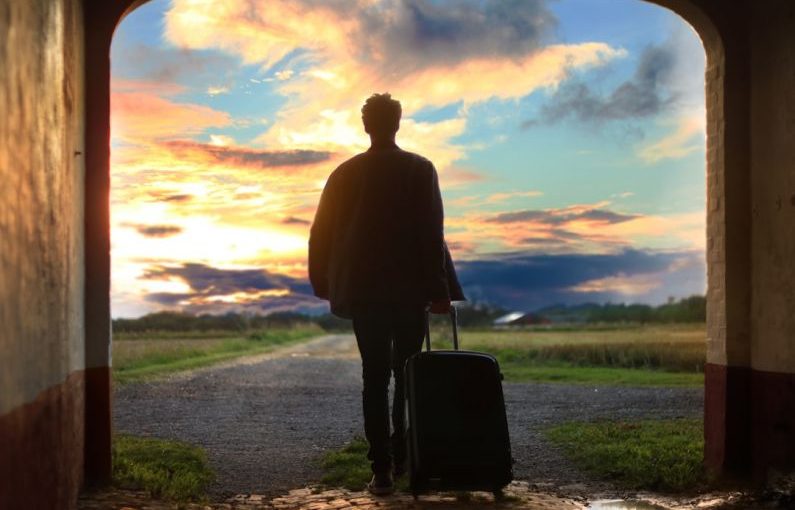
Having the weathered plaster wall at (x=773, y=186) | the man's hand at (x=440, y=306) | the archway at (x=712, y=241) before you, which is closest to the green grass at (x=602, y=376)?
the archway at (x=712, y=241)

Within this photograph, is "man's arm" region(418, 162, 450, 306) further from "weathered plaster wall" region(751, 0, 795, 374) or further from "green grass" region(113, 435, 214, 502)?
"weathered plaster wall" region(751, 0, 795, 374)

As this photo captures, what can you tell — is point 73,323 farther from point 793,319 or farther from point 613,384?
point 613,384

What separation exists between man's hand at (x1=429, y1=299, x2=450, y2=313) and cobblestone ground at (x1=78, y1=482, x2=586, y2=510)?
3.72ft

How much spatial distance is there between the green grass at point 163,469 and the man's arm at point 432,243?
2.17 m

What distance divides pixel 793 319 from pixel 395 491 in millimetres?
2803

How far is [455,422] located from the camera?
5.38 meters

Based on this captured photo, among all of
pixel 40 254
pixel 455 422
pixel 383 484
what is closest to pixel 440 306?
pixel 455 422

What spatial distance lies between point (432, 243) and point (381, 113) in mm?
877

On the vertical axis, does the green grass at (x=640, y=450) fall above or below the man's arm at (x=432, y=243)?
below

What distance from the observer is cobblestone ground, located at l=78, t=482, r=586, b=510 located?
5.57 metres

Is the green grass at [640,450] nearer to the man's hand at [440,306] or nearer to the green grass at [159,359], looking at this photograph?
the man's hand at [440,306]

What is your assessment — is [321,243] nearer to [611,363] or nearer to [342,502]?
[342,502]

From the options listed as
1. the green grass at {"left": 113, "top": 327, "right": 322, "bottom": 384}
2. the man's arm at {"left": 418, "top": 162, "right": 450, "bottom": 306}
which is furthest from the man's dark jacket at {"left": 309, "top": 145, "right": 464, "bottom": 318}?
the green grass at {"left": 113, "top": 327, "right": 322, "bottom": 384}

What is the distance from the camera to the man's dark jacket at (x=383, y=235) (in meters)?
5.50
